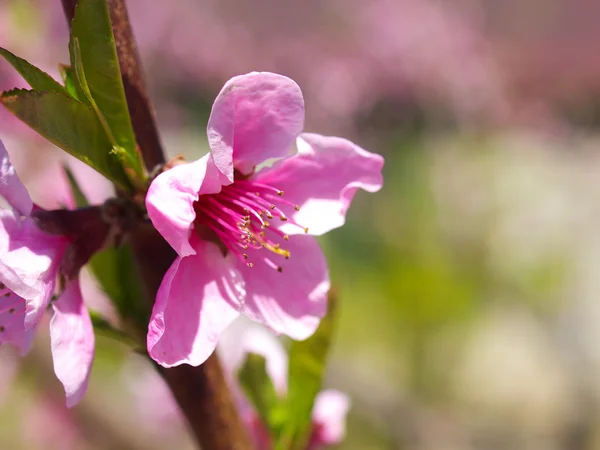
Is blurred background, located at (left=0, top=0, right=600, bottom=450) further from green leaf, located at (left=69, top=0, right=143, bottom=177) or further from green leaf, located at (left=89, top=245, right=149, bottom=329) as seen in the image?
green leaf, located at (left=69, top=0, right=143, bottom=177)

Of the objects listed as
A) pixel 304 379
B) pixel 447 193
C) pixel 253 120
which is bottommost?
pixel 447 193

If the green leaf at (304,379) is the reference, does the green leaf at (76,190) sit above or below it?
above

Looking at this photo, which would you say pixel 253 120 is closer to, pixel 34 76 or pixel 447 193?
pixel 34 76

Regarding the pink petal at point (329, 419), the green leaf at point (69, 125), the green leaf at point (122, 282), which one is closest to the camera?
the green leaf at point (69, 125)

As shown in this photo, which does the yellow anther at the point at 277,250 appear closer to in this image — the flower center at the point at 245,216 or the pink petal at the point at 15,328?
the flower center at the point at 245,216

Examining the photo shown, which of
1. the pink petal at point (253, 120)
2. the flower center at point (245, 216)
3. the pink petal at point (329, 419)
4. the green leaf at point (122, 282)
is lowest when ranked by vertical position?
the pink petal at point (329, 419)

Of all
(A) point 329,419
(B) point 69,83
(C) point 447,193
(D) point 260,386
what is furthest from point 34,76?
(C) point 447,193

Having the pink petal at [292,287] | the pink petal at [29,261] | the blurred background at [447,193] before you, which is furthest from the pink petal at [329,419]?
the blurred background at [447,193]
